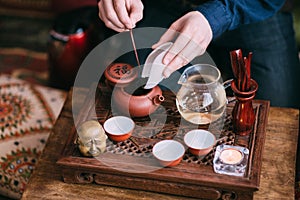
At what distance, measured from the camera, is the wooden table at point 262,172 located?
1.39 meters

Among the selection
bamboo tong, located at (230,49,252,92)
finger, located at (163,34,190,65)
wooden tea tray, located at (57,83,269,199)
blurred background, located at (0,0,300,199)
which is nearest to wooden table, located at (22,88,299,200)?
wooden tea tray, located at (57,83,269,199)

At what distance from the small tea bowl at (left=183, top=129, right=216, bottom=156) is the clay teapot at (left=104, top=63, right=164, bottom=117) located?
0.45 feet

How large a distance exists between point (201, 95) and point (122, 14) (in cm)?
33

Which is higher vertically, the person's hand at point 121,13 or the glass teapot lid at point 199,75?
the person's hand at point 121,13

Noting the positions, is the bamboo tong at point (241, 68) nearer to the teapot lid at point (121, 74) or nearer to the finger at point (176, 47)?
the finger at point (176, 47)

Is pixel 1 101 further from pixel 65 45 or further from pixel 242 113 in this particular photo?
pixel 242 113

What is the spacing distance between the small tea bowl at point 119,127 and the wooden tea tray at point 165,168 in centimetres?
2

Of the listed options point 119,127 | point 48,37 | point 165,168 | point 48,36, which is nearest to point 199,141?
point 165,168

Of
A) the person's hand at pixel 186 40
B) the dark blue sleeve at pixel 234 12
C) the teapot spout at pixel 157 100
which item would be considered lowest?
the teapot spout at pixel 157 100

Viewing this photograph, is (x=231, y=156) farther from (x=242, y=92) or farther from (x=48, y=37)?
(x=48, y=37)

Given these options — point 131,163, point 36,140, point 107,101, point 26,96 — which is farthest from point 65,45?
point 131,163

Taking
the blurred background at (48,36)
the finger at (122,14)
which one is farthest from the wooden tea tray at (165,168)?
the blurred background at (48,36)

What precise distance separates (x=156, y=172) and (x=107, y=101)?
0.34 meters

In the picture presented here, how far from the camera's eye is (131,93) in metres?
1.49
